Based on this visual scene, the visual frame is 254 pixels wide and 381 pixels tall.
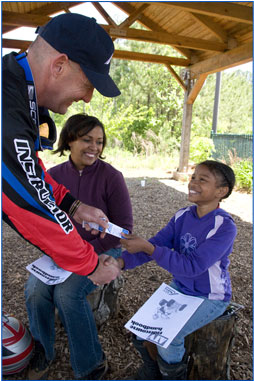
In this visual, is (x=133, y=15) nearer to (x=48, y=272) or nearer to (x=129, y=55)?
(x=129, y=55)

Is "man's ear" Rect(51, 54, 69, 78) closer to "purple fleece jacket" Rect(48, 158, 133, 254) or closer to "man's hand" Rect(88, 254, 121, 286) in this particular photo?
"man's hand" Rect(88, 254, 121, 286)

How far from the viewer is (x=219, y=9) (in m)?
4.53

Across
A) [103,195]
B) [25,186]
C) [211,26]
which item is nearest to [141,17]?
[211,26]

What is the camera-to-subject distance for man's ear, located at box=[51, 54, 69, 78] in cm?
132

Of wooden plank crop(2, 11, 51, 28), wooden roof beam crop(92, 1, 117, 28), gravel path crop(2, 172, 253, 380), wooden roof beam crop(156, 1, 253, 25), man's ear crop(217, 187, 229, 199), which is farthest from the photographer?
wooden roof beam crop(92, 1, 117, 28)

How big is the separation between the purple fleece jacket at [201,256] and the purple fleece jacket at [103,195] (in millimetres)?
314

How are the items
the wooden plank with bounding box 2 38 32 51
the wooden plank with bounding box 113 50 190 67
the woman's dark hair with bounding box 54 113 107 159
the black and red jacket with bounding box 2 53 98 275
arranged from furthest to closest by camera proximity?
1. the wooden plank with bounding box 113 50 190 67
2. the wooden plank with bounding box 2 38 32 51
3. the woman's dark hair with bounding box 54 113 107 159
4. the black and red jacket with bounding box 2 53 98 275

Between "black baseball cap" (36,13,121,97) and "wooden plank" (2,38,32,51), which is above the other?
"wooden plank" (2,38,32,51)

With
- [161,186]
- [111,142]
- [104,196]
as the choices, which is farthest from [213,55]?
[111,142]

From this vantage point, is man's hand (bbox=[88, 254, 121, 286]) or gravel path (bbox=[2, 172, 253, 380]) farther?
gravel path (bbox=[2, 172, 253, 380])

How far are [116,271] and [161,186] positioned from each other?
6.36m

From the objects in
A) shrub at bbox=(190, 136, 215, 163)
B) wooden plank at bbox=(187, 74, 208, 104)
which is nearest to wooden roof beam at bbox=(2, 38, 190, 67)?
wooden plank at bbox=(187, 74, 208, 104)

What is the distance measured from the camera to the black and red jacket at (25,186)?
1.16m

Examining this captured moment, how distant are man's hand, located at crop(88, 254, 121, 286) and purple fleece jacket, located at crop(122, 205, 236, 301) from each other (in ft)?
0.55
